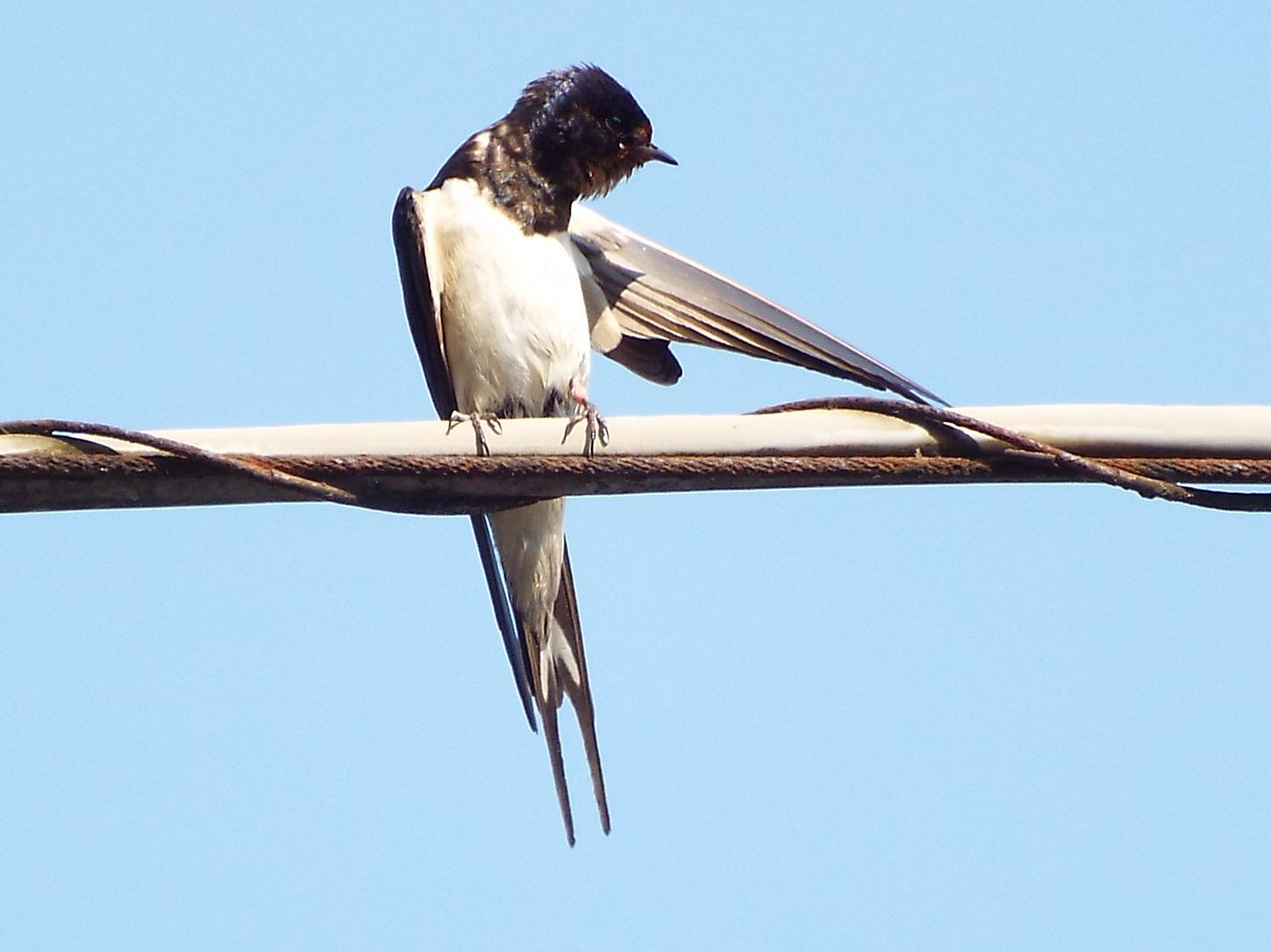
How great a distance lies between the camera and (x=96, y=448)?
8.48ft

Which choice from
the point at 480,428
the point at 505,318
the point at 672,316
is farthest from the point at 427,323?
the point at 480,428

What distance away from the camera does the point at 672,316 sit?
4.60 metres

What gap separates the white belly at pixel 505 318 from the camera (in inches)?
181

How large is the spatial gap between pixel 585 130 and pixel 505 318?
0.78 meters

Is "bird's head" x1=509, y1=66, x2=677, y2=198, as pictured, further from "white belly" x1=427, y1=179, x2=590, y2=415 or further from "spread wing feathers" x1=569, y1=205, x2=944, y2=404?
"white belly" x1=427, y1=179, x2=590, y2=415

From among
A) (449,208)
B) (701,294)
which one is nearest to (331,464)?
(701,294)

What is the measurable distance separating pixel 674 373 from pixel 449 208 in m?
0.74

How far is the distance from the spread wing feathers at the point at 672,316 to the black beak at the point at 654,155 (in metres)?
0.31

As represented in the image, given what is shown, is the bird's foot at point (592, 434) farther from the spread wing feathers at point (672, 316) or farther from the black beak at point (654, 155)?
the black beak at point (654, 155)

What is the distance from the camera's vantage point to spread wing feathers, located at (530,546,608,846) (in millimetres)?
4102

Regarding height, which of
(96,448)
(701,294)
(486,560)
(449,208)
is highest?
(449,208)

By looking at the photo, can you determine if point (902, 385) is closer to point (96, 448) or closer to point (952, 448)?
point (952, 448)

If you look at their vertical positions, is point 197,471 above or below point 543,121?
below

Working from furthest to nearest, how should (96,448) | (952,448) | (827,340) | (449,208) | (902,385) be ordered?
(449,208) → (827,340) → (902,385) → (952,448) → (96,448)
